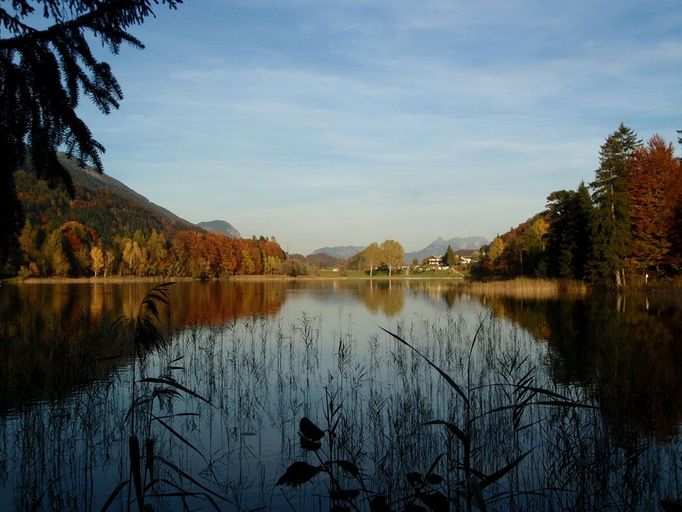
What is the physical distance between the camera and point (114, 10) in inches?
138

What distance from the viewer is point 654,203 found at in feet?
149

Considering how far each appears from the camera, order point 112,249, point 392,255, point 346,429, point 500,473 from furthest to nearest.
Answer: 1. point 392,255
2. point 112,249
3. point 346,429
4. point 500,473

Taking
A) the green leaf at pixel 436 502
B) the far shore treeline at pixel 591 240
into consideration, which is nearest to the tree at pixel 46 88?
the far shore treeline at pixel 591 240

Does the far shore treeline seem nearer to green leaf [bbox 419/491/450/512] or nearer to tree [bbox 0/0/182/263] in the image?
tree [bbox 0/0/182/263]

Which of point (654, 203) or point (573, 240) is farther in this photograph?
point (573, 240)

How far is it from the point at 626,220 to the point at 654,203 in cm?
264

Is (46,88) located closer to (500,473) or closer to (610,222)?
(500,473)

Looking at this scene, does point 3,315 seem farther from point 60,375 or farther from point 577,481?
point 577,481

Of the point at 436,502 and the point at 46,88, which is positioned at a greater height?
the point at 46,88

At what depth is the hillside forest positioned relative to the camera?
4416cm

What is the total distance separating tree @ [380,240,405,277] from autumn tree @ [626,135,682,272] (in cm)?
10604

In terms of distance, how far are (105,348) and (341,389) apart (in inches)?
274

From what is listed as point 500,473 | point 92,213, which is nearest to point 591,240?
point 500,473

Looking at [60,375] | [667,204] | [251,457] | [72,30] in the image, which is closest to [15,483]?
[251,457]
